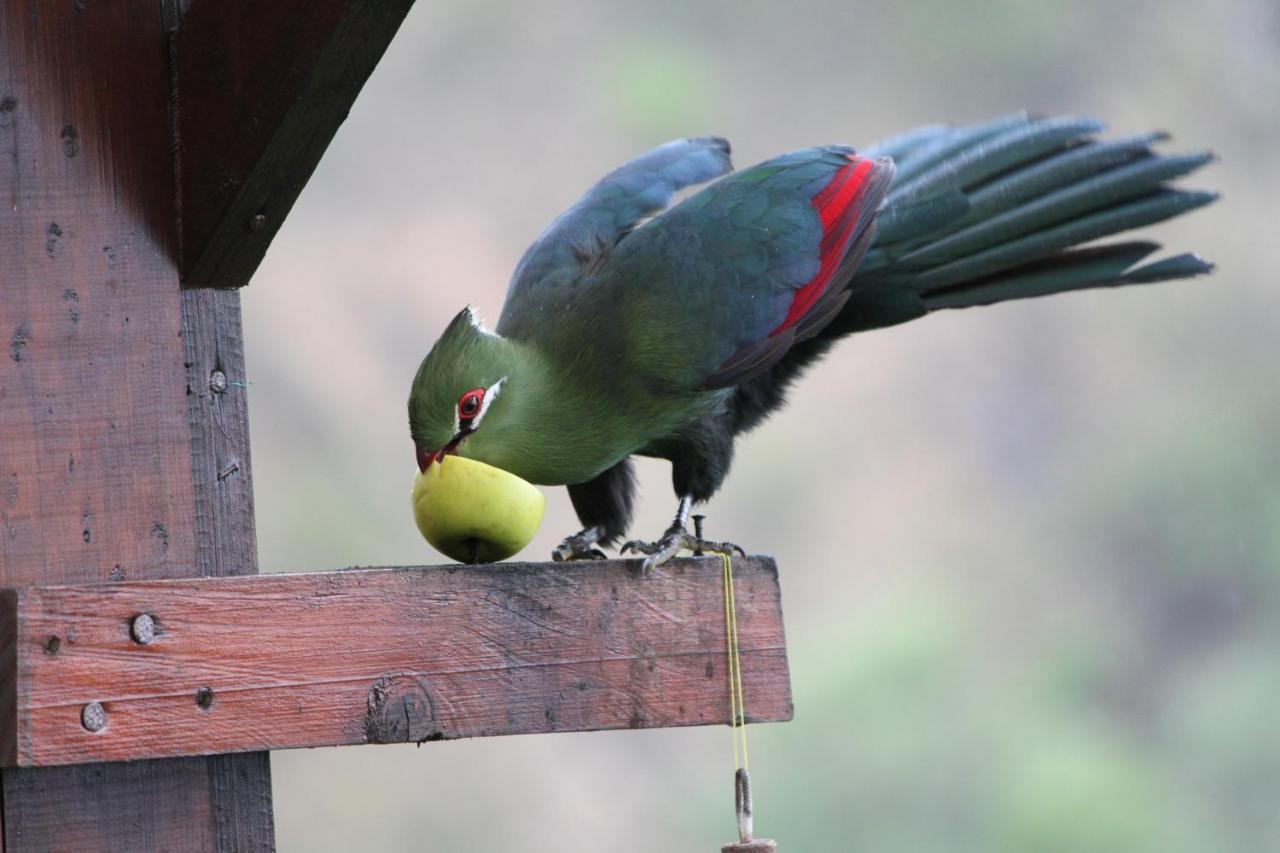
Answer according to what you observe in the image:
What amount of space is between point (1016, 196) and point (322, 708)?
133 centimetres

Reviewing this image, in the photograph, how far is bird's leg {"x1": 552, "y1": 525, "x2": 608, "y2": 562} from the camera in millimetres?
2230

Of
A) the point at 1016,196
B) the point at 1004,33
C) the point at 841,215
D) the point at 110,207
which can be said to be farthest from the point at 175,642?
the point at 1004,33

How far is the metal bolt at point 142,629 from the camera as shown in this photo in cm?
145

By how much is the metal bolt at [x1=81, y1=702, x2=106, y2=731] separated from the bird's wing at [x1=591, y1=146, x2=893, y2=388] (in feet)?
2.90

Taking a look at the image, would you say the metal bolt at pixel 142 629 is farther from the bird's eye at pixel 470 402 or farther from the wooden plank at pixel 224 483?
the bird's eye at pixel 470 402

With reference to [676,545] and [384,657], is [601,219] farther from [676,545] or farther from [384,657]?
[384,657]

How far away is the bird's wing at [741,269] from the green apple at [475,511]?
1.07 ft

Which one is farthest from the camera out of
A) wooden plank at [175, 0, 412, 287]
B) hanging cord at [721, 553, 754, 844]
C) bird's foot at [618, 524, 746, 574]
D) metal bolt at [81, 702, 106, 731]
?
bird's foot at [618, 524, 746, 574]

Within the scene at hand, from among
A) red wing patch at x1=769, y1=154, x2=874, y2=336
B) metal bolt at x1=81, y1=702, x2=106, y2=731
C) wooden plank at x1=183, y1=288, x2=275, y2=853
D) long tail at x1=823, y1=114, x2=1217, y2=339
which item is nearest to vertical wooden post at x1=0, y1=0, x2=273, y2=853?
wooden plank at x1=183, y1=288, x2=275, y2=853

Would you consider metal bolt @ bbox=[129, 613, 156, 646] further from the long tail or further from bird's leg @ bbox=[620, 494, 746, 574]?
the long tail

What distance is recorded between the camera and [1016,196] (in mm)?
2277

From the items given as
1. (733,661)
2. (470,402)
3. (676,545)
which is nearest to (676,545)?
(676,545)

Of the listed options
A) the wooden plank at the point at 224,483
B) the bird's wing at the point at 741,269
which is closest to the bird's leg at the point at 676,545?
the bird's wing at the point at 741,269

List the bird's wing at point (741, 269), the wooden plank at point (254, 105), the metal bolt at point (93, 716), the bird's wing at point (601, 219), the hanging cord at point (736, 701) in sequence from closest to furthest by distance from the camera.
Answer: the metal bolt at point (93, 716) → the wooden plank at point (254, 105) → the hanging cord at point (736, 701) → the bird's wing at point (741, 269) → the bird's wing at point (601, 219)
